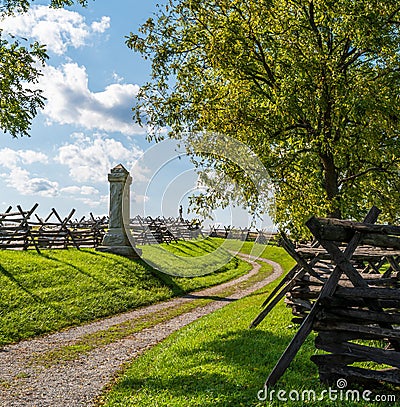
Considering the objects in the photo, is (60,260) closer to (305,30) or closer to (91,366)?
(91,366)

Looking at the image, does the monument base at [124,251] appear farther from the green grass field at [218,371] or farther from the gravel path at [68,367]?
the green grass field at [218,371]

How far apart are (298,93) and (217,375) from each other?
8.02 metres

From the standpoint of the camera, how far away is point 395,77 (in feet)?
40.0

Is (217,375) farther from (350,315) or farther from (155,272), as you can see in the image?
(155,272)

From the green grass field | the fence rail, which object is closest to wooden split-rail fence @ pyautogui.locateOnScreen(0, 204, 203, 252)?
the fence rail

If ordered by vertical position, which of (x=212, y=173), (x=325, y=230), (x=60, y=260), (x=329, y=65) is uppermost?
(x=329, y=65)

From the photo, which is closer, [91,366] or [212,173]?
[91,366]

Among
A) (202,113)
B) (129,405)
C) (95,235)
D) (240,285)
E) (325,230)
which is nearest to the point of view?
(325,230)

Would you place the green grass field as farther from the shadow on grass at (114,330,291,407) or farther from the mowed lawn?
the mowed lawn

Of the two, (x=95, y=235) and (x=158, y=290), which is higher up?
(x=95, y=235)

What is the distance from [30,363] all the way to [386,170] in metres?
10.7

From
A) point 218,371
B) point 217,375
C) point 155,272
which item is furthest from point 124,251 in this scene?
point 217,375

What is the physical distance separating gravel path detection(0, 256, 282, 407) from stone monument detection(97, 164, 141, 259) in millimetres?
7286

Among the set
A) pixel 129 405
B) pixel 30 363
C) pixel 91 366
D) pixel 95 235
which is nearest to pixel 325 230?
pixel 129 405
